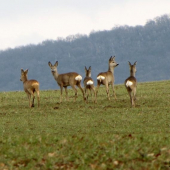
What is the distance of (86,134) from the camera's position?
1501cm

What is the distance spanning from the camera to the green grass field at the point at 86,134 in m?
11.1

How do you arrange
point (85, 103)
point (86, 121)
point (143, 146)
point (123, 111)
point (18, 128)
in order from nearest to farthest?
point (143, 146), point (18, 128), point (86, 121), point (123, 111), point (85, 103)

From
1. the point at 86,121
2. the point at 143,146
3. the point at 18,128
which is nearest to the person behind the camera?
the point at 143,146

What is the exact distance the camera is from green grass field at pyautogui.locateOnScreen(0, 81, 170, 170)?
1109 cm

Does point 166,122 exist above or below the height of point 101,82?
below

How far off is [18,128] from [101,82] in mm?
9370

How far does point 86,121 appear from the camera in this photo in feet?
60.0

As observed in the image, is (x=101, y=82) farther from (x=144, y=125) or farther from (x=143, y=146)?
(x=143, y=146)

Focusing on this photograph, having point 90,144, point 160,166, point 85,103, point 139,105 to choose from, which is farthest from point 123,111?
point 160,166

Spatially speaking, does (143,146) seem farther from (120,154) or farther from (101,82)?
(101,82)

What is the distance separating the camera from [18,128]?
17.1 metres

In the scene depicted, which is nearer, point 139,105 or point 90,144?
point 90,144

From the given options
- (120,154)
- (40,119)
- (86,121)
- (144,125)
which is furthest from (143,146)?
(40,119)

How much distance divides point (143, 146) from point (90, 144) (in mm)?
1179
